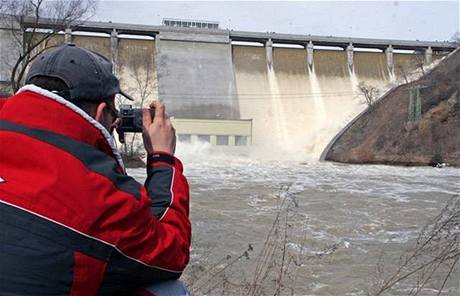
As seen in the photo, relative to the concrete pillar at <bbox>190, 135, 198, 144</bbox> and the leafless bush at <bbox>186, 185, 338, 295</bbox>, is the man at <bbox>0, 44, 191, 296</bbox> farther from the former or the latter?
the concrete pillar at <bbox>190, 135, 198, 144</bbox>

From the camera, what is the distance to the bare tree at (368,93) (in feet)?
128

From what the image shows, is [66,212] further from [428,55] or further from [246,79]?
[428,55]

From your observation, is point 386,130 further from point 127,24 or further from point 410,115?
point 127,24

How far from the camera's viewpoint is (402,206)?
42.9 feet

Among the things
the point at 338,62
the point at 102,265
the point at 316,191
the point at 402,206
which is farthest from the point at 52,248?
the point at 338,62

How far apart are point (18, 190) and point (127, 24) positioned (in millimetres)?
40052

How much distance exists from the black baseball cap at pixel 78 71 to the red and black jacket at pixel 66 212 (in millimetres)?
56

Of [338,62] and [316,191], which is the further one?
[338,62]

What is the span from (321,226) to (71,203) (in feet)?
30.0

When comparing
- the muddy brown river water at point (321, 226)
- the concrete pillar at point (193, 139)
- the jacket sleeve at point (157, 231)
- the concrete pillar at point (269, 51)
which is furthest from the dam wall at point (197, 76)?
the jacket sleeve at point (157, 231)

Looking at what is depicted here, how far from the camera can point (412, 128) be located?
109 ft

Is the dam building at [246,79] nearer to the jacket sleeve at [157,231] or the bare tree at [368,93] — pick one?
the bare tree at [368,93]

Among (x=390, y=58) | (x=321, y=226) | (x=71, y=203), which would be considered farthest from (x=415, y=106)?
(x=71, y=203)

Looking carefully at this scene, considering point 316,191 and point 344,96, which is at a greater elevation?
point 344,96
